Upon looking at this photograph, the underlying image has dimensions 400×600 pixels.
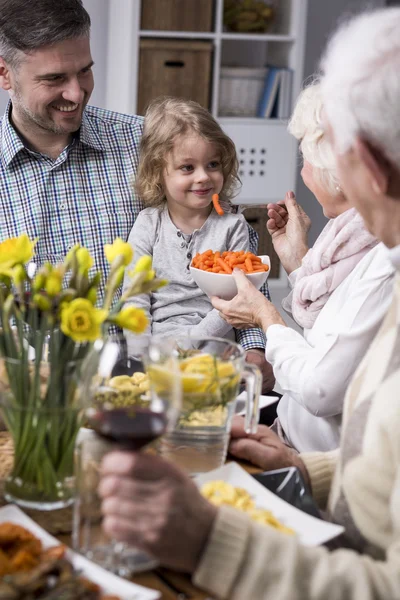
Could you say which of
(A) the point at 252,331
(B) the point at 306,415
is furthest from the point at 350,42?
(A) the point at 252,331

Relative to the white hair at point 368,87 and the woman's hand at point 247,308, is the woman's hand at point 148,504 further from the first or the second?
the woman's hand at point 247,308

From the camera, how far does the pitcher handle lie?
1431 mm

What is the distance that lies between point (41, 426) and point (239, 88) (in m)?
4.26

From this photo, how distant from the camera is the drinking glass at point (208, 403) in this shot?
4.50 feet

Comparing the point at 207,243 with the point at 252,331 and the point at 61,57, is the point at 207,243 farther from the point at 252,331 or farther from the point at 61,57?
the point at 61,57

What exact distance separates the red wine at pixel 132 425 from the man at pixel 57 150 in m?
1.46

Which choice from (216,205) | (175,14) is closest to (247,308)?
(216,205)

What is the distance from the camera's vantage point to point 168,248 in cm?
269

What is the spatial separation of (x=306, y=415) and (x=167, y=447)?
2.07 ft

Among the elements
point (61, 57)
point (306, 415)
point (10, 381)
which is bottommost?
point (306, 415)

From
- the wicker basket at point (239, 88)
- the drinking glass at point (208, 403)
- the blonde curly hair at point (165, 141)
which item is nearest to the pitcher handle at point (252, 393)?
the drinking glass at point (208, 403)

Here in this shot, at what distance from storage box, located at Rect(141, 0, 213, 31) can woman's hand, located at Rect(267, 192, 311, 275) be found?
8.84 ft

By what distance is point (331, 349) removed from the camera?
1787mm

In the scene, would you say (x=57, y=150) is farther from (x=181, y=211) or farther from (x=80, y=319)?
(x=80, y=319)
